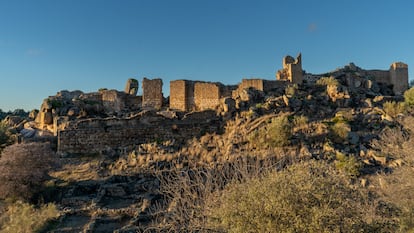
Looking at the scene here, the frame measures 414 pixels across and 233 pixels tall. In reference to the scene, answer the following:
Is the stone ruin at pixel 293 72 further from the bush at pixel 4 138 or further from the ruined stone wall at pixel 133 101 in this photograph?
the bush at pixel 4 138

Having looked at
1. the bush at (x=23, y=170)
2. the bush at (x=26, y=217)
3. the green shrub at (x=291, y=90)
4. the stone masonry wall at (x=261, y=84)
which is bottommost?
the bush at (x=26, y=217)

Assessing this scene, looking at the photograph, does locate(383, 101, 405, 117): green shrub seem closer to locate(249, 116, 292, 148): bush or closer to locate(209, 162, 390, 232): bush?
locate(249, 116, 292, 148): bush

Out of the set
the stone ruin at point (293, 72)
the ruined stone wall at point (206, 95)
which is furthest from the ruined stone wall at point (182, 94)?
the stone ruin at point (293, 72)

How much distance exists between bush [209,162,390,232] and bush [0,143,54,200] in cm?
901

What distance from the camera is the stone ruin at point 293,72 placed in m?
20.7

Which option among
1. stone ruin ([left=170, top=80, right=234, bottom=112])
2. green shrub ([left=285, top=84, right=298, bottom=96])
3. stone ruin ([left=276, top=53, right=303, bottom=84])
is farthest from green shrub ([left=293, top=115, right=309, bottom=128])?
stone ruin ([left=276, top=53, right=303, bottom=84])

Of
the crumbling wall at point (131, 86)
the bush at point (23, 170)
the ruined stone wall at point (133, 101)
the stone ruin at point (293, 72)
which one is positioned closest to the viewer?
the bush at point (23, 170)

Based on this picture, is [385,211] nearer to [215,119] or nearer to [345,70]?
[215,119]

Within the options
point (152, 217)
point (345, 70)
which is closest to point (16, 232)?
point (152, 217)

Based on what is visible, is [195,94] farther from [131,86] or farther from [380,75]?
[380,75]

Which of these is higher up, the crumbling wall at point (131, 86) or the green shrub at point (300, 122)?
the crumbling wall at point (131, 86)

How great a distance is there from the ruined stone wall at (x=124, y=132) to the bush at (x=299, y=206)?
35.5ft

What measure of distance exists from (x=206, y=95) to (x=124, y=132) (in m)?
6.45

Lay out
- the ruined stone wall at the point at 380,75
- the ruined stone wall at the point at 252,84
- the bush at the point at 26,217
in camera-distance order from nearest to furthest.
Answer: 1. the bush at the point at 26,217
2. the ruined stone wall at the point at 252,84
3. the ruined stone wall at the point at 380,75
